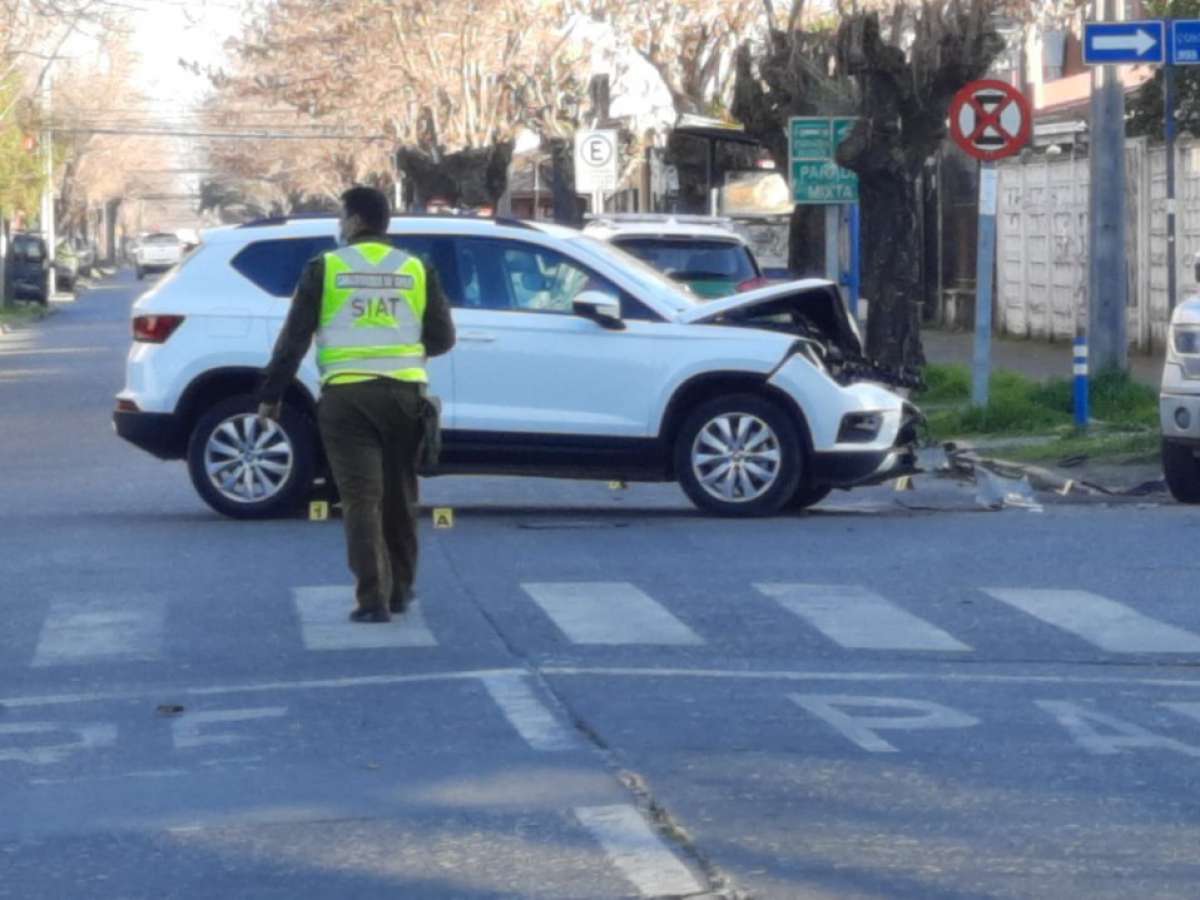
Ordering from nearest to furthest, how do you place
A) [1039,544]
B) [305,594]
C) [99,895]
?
[99,895], [305,594], [1039,544]

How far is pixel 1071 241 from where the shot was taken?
3350 centimetres

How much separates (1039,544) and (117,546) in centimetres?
489

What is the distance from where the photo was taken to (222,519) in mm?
14898

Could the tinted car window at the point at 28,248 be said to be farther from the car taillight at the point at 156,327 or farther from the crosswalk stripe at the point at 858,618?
the crosswalk stripe at the point at 858,618

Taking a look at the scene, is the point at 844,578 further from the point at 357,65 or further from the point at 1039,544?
the point at 357,65

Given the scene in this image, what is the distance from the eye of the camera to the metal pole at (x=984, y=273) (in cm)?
2059

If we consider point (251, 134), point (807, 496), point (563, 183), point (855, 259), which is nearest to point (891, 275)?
point (855, 259)

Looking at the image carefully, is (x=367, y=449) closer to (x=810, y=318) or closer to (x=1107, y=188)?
(x=810, y=318)

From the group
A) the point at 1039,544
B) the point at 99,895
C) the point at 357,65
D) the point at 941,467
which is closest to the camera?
the point at 99,895

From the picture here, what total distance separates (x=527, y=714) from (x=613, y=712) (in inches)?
11.2

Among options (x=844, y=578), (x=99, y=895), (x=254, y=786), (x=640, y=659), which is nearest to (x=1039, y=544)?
(x=844, y=578)

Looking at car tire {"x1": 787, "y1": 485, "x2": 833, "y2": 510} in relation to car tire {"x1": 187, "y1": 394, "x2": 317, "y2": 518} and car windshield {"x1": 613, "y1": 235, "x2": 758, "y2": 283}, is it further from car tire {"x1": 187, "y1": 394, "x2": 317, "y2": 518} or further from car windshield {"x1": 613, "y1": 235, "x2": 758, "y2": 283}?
car windshield {"x1": 613, "y1": 235, "x2": 758, "y2": 283}

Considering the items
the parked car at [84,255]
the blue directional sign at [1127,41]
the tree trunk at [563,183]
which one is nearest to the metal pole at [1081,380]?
the blue directional sign at [1127,41]

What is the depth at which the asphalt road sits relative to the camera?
6.45 meters
